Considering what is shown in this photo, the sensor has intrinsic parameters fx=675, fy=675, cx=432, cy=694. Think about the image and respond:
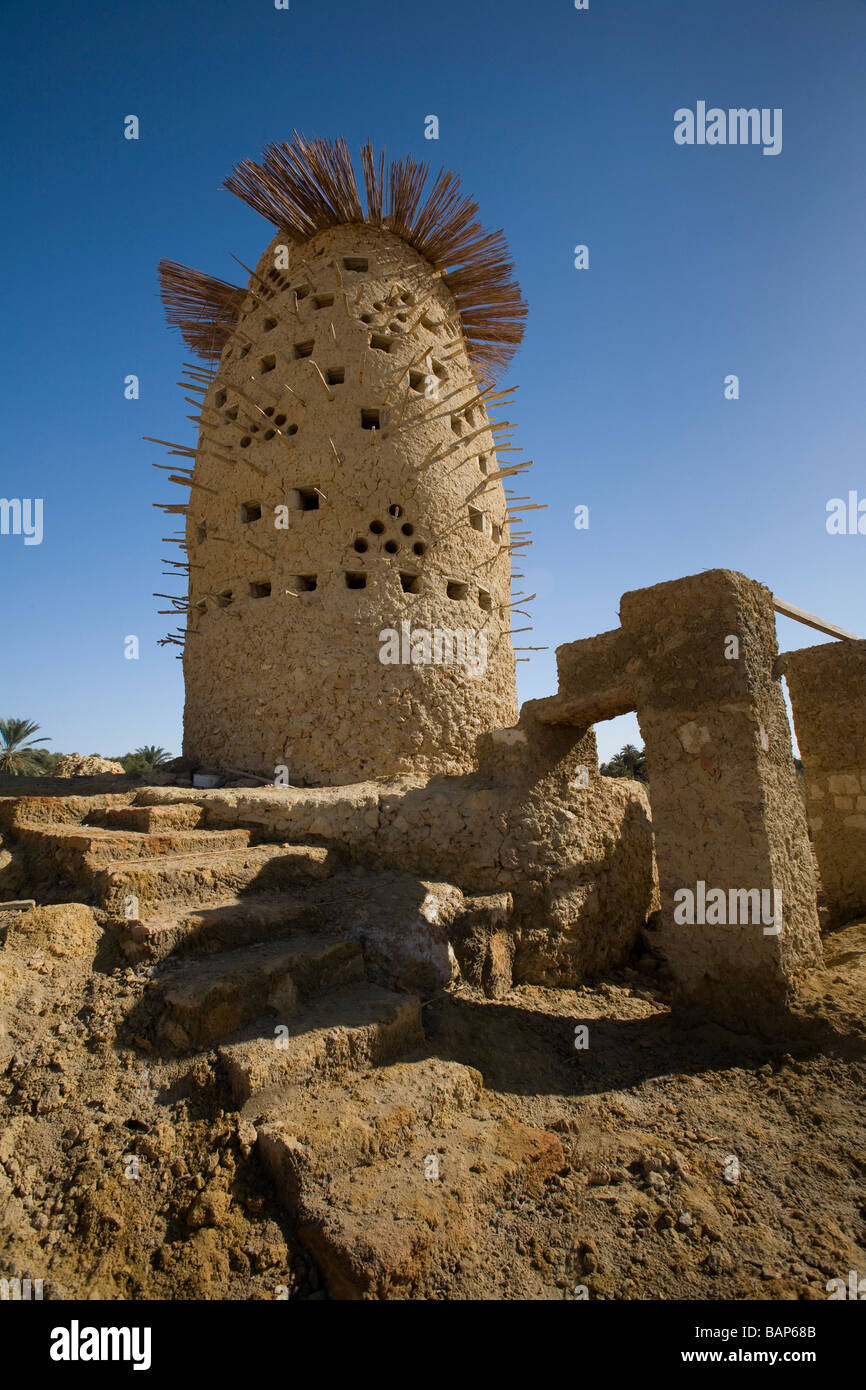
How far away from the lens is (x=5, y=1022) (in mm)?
3193

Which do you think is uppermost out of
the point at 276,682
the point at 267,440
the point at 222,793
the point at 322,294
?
the point at 322,294

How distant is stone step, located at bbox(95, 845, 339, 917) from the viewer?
13.4 feet

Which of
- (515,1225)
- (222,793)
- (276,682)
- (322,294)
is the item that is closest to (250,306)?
(322,294)

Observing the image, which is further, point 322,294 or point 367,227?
point 367,227

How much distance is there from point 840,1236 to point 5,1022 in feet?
12.9

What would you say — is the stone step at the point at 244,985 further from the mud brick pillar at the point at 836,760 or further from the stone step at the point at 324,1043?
the mud brick pillar at the point at 836,760

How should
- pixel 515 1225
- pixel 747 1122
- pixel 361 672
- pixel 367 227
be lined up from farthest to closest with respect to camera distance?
pixel 367 227, pixel 361 672, pixel 747 1122, pixel 515 1225

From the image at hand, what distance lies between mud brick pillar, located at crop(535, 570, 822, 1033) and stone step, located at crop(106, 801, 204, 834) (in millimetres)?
3571

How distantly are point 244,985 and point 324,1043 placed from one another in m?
0.53

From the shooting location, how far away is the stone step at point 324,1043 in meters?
3.16
